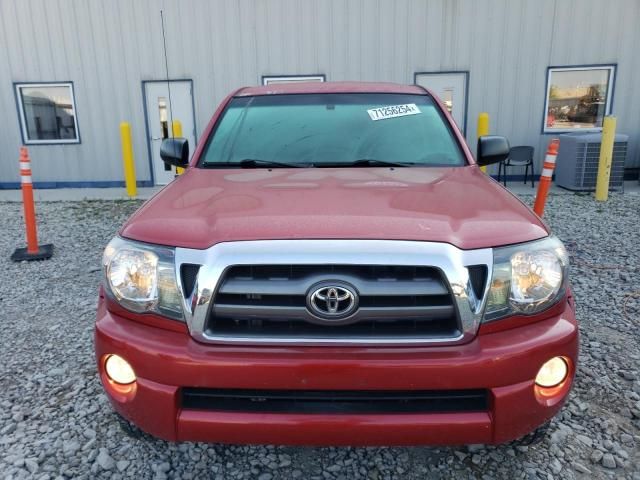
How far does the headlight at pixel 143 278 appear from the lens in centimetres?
172

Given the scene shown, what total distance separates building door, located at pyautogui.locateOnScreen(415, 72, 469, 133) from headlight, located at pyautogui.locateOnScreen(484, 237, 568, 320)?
854cm

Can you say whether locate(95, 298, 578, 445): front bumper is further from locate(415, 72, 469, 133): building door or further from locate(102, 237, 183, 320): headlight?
locate(415, 72, 469, 133): building door

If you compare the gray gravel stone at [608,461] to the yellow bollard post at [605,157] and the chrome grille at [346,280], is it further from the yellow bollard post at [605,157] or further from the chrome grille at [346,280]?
the yellow bollard post at [605,157]

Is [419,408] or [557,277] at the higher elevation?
[557,277]

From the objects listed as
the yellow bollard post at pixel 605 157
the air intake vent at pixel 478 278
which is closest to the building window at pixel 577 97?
the yellow bollard post at pixel 605 157

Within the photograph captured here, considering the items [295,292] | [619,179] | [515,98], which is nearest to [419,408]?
[295,292]

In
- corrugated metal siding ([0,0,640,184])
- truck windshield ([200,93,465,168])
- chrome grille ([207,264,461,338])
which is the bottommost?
chrome grille ([207,264,461,338])

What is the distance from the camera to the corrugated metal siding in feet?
31.1

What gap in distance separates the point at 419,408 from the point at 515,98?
9.62m

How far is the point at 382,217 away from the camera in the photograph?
179 centimetres

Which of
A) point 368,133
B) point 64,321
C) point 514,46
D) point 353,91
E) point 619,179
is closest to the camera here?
point 368,133

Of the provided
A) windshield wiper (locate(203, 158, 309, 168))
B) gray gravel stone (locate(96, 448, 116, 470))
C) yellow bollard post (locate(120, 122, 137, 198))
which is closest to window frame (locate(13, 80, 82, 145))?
yellow bollard post (locate(120, 122, 137, 198))

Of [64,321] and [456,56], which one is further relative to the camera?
[456,56]

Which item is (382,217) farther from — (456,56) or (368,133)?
(456,56)
